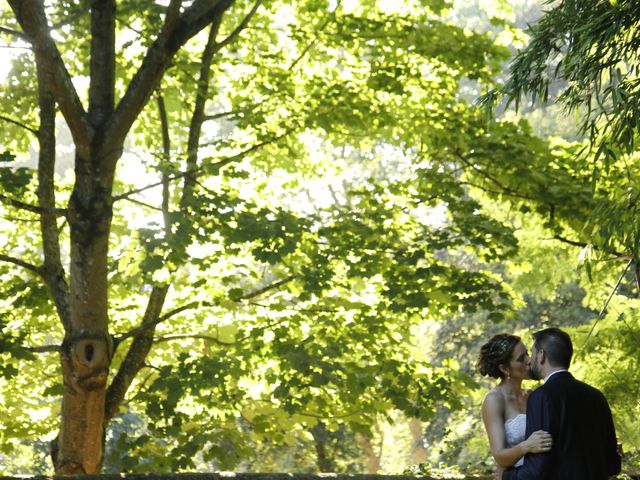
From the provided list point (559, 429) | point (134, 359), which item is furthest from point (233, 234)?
point (559, 429)

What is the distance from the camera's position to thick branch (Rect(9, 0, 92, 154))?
7449 millimetres

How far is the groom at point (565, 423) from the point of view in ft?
12.8

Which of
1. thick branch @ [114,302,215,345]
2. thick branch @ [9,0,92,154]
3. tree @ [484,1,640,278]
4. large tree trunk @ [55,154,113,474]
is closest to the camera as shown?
tree @ [484,1,640,278]

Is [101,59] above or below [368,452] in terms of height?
above

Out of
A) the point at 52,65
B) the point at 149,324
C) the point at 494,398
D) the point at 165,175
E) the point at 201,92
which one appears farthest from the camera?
the point at 201,92

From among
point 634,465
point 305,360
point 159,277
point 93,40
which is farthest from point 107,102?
point 634,465

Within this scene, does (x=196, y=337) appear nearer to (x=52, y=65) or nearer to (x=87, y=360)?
(x=87, y=360)

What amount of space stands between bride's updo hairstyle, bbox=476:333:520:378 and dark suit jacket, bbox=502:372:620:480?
71cm

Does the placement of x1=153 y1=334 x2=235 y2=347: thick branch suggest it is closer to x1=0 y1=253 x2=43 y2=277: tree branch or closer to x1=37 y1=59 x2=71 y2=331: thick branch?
x1=37 y1=59 x2=71 y2=331: thick branch

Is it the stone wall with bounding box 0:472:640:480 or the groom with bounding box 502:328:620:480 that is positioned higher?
the stone wall with bounding box 0:472:640:480

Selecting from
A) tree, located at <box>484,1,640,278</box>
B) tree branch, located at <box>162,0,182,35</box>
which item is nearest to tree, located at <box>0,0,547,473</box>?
tree branch, located at <box>162,0,182,35</box>

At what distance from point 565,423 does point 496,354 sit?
0.84 meters

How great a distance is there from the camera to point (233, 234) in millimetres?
8312

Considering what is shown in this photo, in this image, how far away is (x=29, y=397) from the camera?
37.5 ft
